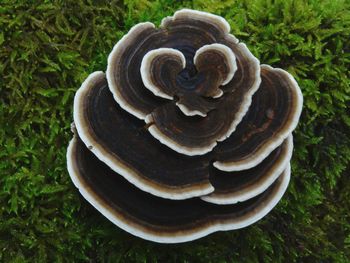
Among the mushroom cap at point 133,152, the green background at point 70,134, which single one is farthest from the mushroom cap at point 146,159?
the green background at point 70,134

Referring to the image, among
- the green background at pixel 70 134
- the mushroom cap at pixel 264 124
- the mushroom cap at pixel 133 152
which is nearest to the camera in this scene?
the mushroom cap at pixel 133 152

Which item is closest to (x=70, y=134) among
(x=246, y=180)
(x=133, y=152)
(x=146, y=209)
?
(x=133, y=152)

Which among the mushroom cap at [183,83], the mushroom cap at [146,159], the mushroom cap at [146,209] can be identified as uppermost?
the mushroom cap at [183,83]

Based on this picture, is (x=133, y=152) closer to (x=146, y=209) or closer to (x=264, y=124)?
(x=146, y=209)

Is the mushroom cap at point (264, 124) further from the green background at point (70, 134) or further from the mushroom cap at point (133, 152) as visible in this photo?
the green background at point (70, 134)

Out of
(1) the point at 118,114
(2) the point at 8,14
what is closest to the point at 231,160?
(1) the point at 118,114

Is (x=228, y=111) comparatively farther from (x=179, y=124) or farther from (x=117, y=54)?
(x=117, y=54)

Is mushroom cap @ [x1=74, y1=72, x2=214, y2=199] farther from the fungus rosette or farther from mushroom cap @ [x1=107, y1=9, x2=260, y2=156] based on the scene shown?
mushroom cap @ [x1=107, y1=9, x2=260, y2=156]
